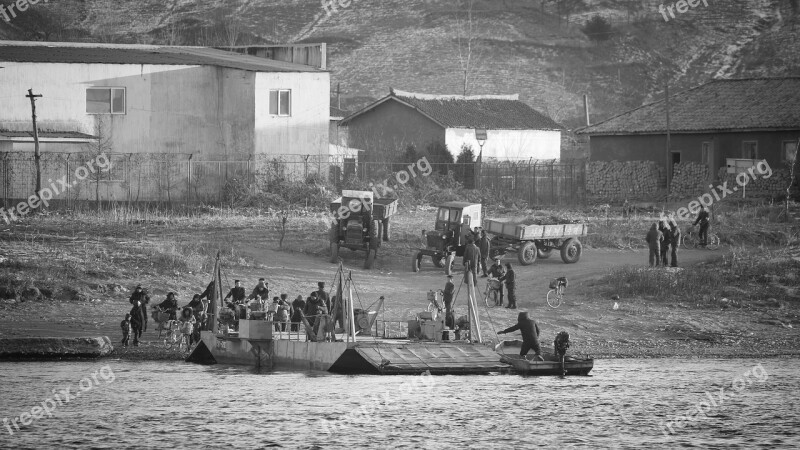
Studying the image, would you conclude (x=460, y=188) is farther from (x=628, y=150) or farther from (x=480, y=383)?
(x=480, y=383)

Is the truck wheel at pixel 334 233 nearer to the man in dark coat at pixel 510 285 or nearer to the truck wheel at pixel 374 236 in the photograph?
the truck wheel at pixel 374 236

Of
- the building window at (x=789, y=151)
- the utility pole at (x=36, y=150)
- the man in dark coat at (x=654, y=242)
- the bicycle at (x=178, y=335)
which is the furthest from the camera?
the building window at (x=789, y=151)

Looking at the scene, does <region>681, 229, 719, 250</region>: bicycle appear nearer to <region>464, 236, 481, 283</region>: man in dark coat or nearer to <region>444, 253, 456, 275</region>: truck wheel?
<region>444, 253, 456, 275</region>: truck wheel

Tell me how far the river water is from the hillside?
7449cm

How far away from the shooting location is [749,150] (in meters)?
64.7

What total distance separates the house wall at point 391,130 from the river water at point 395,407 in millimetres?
39496

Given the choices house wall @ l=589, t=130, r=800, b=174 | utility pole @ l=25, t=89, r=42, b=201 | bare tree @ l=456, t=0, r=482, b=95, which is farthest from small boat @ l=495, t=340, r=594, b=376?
bare tree @ l=456, t=0, r=482, b=95

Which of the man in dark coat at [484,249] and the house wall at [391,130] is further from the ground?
the house wall at [391,130]

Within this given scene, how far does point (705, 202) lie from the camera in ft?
196

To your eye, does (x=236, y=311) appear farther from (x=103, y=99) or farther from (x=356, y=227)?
(x=103, y=99)

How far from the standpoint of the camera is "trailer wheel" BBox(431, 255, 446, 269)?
44094 millimetres

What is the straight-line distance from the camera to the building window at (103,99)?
195 feet

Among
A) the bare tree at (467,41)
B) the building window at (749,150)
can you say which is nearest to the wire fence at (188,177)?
the building window at (749,150)

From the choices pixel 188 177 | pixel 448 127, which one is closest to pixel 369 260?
pixel 188 177
